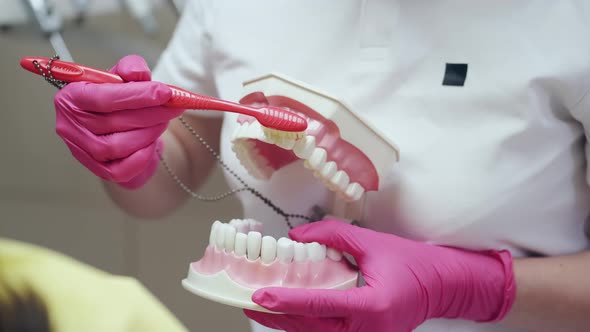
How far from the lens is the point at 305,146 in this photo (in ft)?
2.43

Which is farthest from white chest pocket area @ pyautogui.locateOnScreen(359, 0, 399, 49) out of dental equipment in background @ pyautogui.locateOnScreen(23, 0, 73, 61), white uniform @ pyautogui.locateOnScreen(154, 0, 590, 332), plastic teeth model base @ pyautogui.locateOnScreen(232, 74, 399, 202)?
dental equipment in background @ pyautogui.locateOnScreen(23, 0, 73, 61)

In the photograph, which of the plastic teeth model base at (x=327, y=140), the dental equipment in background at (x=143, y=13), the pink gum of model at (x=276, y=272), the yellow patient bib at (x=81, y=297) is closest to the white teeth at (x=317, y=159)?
the plastic teeth model base at (x=327, y=140)

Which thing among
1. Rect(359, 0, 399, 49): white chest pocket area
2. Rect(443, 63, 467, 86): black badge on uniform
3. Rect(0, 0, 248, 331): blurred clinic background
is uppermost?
Rect(359, 0, 399, 49): white chest pocket area

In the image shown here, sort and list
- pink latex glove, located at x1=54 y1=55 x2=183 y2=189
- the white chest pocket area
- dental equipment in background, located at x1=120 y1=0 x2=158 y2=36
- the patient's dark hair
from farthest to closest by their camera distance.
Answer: dental equipment in background, located at x1=120 y1=0 x2=158 y2=36, the white chest pocket area, pink latex glove, located at x1=54 y1=55 x2=183 y2=189, the patient's dark hair

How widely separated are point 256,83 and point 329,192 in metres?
0.19

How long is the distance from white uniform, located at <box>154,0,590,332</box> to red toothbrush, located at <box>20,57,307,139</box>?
17 centimetres

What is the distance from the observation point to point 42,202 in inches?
55.9

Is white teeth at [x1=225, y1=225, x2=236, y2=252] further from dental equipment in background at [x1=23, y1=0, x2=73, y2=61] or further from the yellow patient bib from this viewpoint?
dental equipment in background at [x1=23, y1=0, x2=73, y2=61]

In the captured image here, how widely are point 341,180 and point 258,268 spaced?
142mm

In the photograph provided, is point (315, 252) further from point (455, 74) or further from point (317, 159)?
point (455, 74)

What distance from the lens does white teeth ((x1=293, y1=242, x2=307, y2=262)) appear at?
730 mm

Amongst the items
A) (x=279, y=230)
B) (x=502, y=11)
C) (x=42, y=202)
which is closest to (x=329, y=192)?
(x=279, y=230)

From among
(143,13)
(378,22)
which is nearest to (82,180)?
(143,13)

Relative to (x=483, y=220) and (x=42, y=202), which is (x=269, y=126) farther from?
(x=42, y=202)
